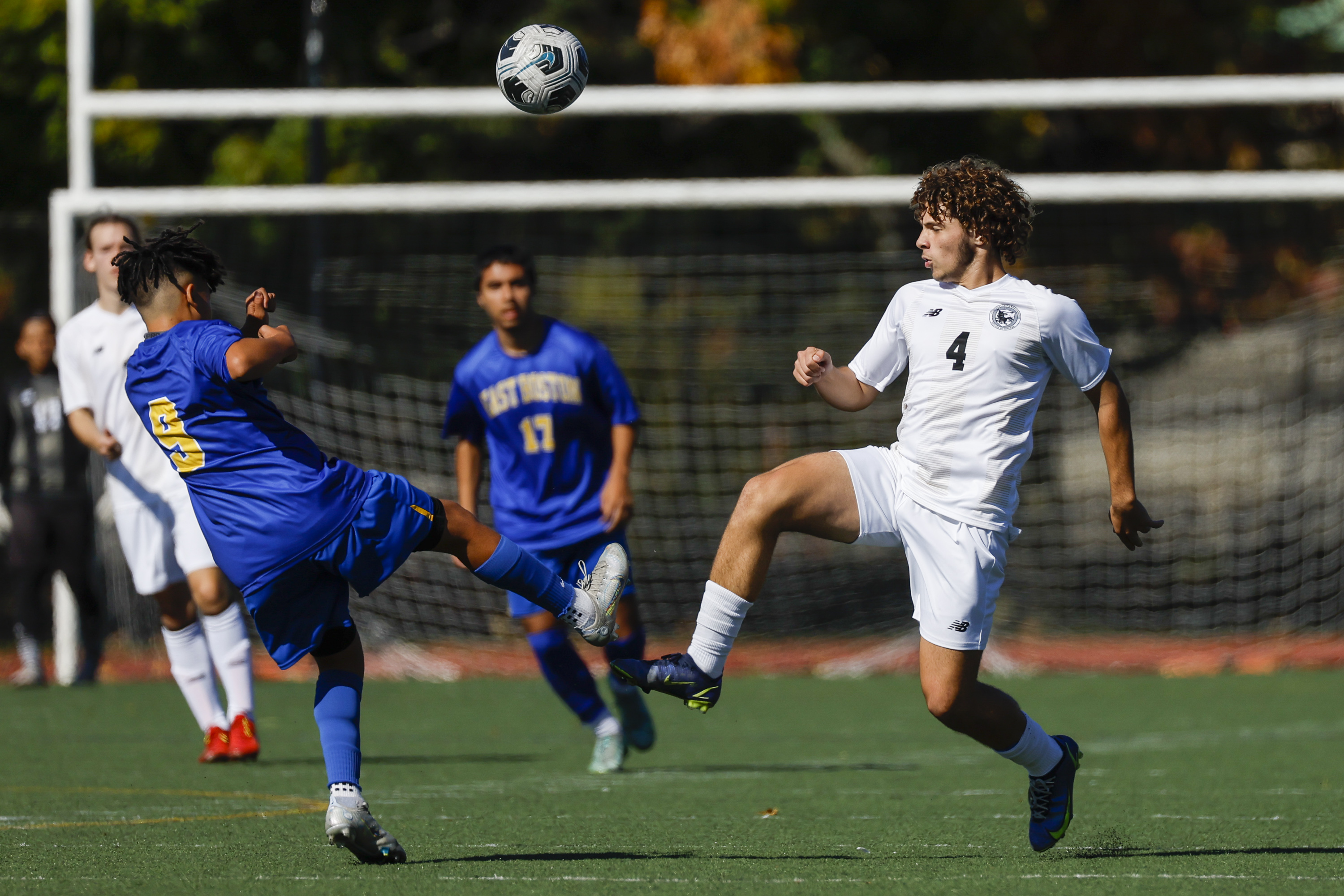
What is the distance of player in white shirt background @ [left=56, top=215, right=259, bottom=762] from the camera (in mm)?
7719

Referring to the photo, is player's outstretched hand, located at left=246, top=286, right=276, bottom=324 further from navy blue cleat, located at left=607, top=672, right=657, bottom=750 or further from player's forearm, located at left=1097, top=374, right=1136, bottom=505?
navy blue cleat, located at left=607, top=672, right=657, bottom=750

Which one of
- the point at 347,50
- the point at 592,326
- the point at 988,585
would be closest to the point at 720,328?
the point at 592,326

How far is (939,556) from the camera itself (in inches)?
198

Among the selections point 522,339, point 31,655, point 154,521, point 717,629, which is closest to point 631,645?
point 522,339

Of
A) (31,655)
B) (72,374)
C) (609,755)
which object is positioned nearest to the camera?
(609,755)

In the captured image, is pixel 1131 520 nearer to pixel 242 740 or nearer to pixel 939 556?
pixel 939 556

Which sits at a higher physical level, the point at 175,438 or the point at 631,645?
the point at 175,438

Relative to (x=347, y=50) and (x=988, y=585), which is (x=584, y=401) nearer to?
(x=988, y=585)

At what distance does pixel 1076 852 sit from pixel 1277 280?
40.3ft

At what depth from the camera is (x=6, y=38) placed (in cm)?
1545

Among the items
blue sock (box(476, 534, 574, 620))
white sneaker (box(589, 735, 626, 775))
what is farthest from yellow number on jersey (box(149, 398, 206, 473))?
white sneaker (box(589, 735, 626, 775))

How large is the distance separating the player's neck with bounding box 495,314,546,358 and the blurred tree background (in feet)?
25.3

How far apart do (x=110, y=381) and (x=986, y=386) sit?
4.83m

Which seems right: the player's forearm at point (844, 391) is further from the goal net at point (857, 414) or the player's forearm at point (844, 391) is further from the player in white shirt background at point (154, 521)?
the goal net at point (857, 414)
